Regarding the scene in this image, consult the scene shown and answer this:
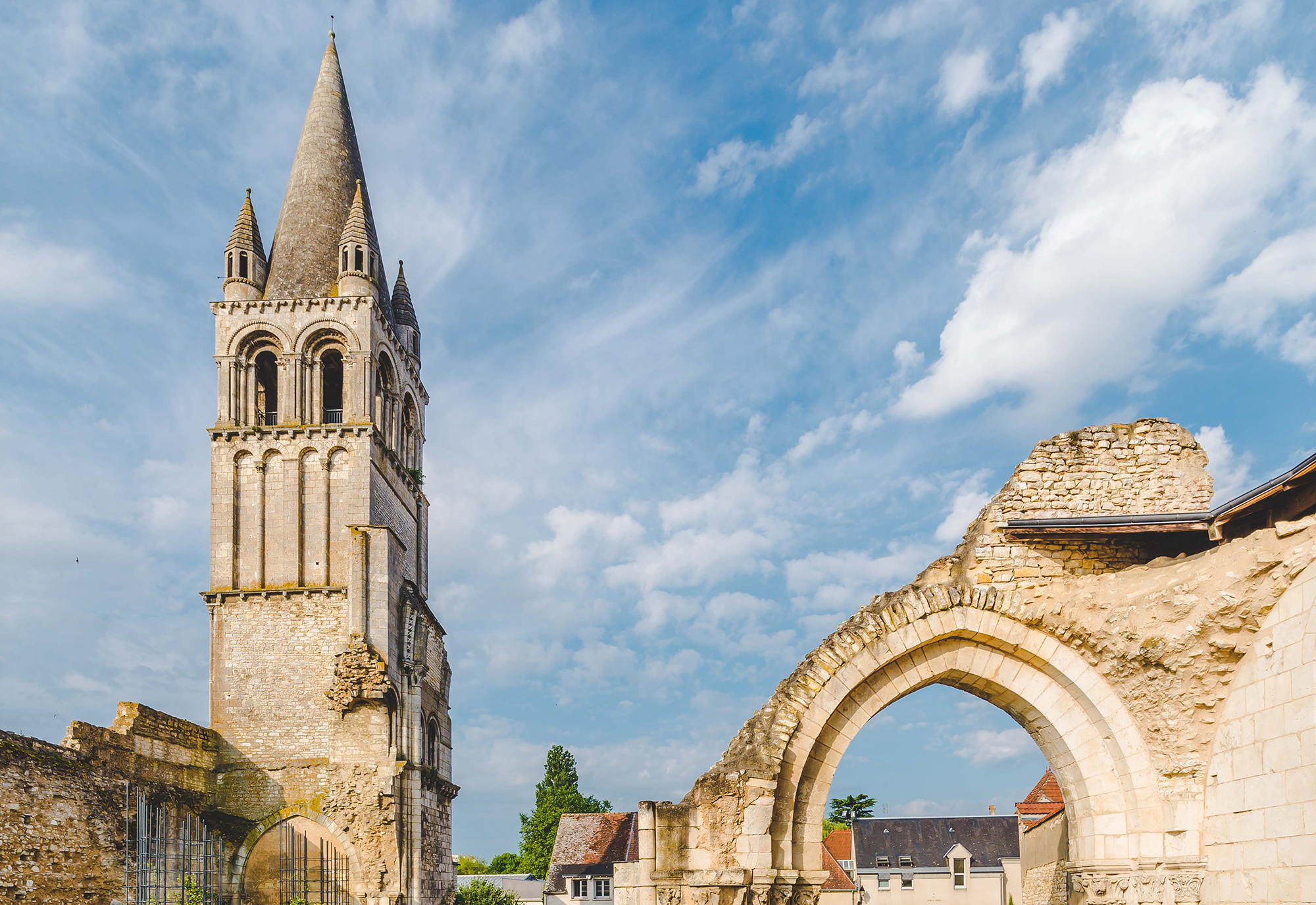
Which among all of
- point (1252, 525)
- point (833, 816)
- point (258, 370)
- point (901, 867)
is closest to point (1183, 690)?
point (1252, 525)

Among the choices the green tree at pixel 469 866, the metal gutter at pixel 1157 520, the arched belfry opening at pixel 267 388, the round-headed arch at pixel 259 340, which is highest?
the round-headed arch at pixel 259 340

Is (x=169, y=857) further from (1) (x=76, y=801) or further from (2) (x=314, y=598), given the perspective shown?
(2) (x=314, y=598)

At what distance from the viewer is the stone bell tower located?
21156mm

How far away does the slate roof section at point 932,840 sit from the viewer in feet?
128

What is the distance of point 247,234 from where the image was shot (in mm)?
24953

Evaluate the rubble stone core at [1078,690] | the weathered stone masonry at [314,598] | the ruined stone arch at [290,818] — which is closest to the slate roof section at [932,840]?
the weathered stone masonry at [314,598]

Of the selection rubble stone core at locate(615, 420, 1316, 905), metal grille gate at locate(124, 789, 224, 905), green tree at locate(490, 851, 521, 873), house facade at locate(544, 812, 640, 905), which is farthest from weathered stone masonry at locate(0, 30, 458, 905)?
green tree at locate(490, 851, 521, 873)

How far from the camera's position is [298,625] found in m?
22.3

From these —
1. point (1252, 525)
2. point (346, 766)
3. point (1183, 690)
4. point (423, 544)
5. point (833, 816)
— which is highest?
point (423, 544)

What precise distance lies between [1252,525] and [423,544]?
72.0 ft

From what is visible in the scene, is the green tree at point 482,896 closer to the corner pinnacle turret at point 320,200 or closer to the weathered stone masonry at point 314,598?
the weathered stone masonry at point 314,598

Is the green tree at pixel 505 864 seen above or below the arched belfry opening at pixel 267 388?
below

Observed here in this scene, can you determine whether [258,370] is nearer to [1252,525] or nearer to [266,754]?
[266,754]

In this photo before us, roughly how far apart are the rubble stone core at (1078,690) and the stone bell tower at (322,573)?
12.4 meters
